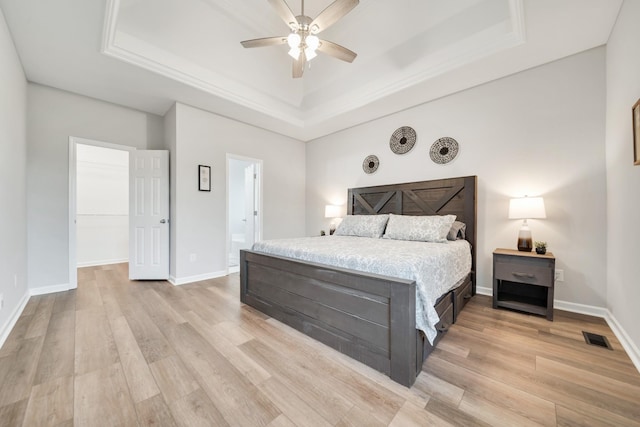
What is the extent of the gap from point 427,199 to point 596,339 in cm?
209

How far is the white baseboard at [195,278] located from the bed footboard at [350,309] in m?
1.78

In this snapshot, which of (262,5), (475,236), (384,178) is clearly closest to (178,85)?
(262,5)

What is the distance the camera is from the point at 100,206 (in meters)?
5.20

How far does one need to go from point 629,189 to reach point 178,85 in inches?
182

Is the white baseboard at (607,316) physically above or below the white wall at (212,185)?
below

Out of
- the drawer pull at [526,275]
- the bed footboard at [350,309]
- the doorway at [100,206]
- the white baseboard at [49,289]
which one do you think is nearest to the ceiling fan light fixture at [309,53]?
the bed footboard at [350,309]

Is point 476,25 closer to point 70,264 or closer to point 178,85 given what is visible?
point 178,85

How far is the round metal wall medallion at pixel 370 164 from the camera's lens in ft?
13.9

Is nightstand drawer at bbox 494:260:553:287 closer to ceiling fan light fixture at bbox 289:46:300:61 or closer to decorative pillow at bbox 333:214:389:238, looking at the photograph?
decorative pillow at bbox 333:214:389:238

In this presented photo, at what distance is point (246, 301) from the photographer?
279 cm

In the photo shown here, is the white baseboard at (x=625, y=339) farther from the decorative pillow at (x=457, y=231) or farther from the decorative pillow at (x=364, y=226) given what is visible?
the decorative pillow at (x=364, y=226)

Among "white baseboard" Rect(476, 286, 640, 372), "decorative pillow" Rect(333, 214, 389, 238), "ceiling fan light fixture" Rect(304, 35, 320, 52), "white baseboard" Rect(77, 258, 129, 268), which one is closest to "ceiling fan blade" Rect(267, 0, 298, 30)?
"ceiling fan light fixture" Rect(304, 35, 320, 52)

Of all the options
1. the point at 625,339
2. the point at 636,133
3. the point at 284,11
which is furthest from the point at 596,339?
the point at 284,11

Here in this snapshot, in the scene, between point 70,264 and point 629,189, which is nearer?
point 629,189
